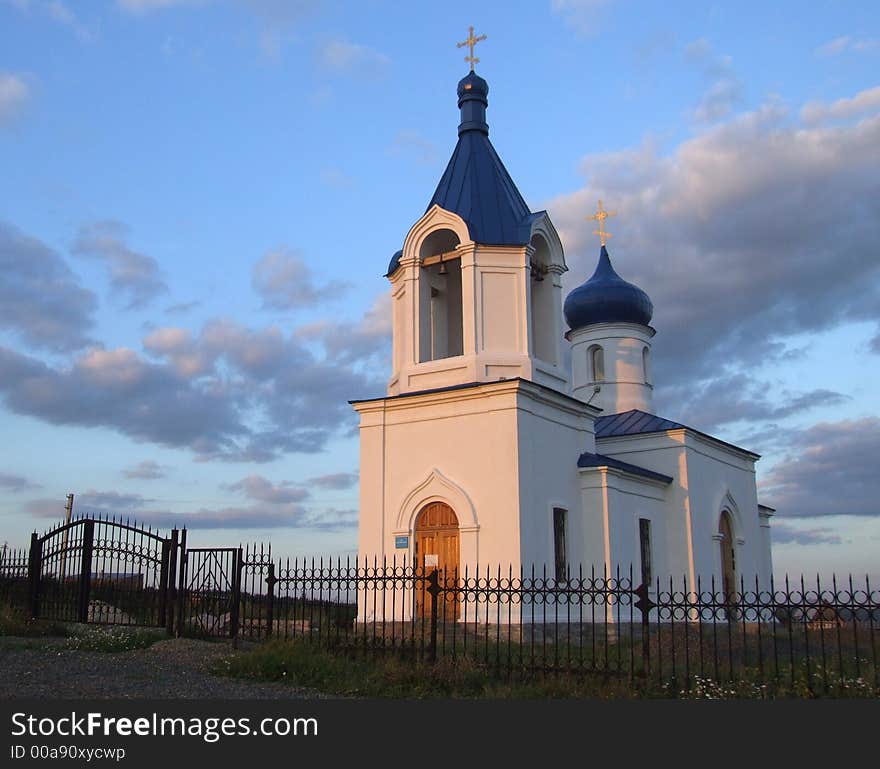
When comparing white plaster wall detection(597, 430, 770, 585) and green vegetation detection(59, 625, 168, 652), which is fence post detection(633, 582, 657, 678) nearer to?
green vegetation detection(59, 625, 168, 652)

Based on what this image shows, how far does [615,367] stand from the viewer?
23312 mm

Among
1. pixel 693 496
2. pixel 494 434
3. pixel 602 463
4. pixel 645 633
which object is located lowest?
pixel 645 633

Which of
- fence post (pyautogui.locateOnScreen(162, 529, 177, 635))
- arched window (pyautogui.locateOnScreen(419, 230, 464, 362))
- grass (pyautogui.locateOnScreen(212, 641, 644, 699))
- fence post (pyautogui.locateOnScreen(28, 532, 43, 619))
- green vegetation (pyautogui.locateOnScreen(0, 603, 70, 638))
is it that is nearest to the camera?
grass (pyautogui.locateOnScreen(212, 641, 644, 699))

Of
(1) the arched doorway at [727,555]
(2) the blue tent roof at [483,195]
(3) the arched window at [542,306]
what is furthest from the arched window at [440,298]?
(1) the arched doorway at [727,555]

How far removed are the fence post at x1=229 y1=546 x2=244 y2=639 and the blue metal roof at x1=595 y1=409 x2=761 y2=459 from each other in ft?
33.0

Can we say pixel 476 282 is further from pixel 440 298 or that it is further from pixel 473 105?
pixel 473 105

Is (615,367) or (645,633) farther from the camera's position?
(615,367)

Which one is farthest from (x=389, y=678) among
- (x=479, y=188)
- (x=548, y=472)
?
(x=479, y=188)

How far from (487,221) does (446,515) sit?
5.40m

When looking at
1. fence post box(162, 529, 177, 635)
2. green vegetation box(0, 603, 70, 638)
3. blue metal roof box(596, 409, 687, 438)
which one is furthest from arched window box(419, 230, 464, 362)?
green vegetation box(0, 603, 70, 638)

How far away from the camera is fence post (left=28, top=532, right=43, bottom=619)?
14484 millimetres

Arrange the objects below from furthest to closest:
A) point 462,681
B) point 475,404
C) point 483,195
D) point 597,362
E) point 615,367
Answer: point 597,362
point 615,367
point 483,195
point 475,404
point 462,681

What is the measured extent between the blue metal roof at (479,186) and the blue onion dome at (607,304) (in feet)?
22.2

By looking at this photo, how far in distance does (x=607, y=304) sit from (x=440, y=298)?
735 cm
